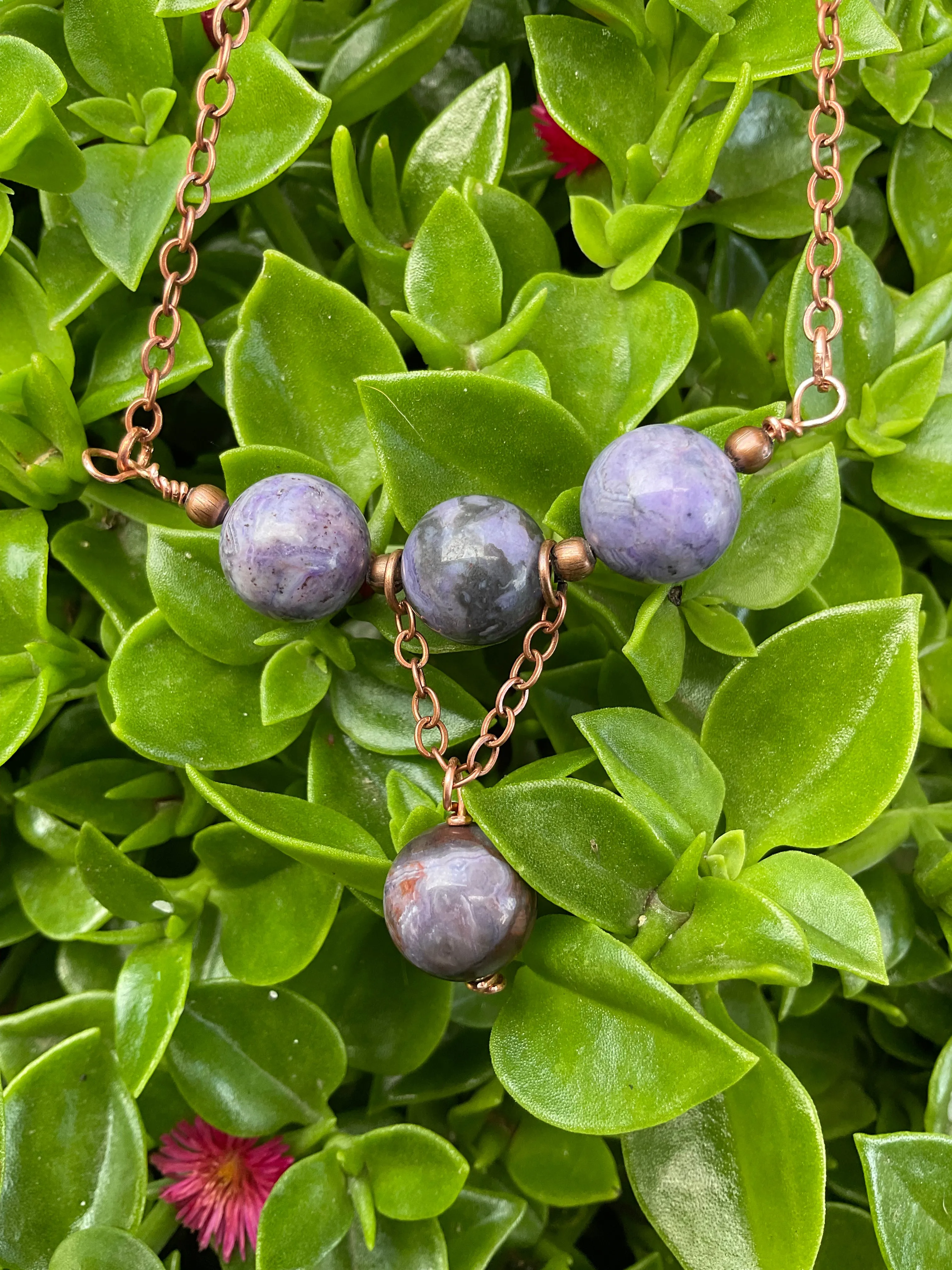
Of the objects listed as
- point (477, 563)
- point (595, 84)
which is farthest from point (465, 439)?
point (595, 84)

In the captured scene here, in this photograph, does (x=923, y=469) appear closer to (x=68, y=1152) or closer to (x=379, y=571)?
(x=379, y=571)

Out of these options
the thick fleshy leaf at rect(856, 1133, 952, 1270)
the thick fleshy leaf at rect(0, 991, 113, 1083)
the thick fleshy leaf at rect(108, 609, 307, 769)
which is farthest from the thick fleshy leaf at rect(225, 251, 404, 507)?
the thick fleshy leaf at rect(856, 1133, 952, 1270)

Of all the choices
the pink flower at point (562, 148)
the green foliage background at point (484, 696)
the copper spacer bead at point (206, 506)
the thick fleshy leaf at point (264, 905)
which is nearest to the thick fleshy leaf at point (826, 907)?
the green foliage background at point (484, 696)

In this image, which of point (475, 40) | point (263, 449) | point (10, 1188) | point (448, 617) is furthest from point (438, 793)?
point (475, 40)

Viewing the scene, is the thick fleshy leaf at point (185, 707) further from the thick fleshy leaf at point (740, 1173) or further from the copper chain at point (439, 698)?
the thick fleshy leaf at point (740, 1173)

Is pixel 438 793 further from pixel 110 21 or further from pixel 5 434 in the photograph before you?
pixel 110 21

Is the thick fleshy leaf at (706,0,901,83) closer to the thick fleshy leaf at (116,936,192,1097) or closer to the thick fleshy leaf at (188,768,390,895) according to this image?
the thick fleshy leaf at (188,768,390,895)
